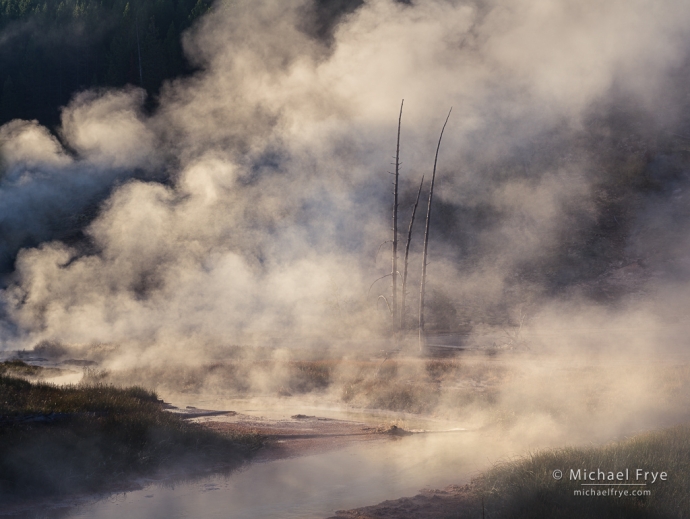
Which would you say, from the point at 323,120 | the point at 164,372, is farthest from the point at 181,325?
the point at 323,120

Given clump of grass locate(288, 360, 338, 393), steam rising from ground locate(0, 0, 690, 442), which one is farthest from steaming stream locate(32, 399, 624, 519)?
steam rising from ground locate(0, 0, 690, 442)

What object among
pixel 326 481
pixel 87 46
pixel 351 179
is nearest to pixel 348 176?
pixel 351 179

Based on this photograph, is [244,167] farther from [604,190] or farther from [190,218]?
[604,190]

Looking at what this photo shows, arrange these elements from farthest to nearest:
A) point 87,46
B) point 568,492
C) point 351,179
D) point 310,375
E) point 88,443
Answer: point 87,46 → point 351,179 → point 310,375 → point 88,443 → point 568,492

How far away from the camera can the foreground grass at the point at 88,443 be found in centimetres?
826

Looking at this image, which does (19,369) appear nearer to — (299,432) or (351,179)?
(299,432)

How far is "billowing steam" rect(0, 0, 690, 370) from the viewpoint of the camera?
1216 inches

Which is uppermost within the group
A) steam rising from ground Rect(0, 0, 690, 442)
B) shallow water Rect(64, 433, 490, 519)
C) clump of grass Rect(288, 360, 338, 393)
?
steam rising from ground Rect(0, 0, 690, 442)

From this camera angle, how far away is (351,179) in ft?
130

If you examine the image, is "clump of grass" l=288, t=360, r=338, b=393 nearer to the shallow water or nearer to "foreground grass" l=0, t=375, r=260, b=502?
the shallow water

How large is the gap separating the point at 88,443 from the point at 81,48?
50.9 m

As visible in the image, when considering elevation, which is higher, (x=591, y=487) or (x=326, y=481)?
(x=591, y=487)

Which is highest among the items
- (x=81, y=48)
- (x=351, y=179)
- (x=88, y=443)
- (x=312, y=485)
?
(x=81, y=48)

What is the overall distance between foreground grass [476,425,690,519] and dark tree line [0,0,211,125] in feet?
153
